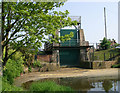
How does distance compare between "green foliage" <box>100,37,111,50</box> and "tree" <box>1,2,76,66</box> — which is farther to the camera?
"green foliage" <box>100,37,111,50</box>

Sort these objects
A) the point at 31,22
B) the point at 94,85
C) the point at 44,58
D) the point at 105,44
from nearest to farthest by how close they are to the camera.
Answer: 1. the point at 31,22
2. the point at 94,85
3. the point at 44,58
4. the point at 105,44

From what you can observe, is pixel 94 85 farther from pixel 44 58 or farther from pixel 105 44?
pixel 105 44

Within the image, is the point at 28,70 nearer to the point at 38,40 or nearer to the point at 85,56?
the point at 85,56

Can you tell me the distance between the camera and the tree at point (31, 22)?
17.0 ft

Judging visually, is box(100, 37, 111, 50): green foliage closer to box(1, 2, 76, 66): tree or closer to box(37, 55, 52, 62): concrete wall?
box(37, 55, 52, 62): concrete wall

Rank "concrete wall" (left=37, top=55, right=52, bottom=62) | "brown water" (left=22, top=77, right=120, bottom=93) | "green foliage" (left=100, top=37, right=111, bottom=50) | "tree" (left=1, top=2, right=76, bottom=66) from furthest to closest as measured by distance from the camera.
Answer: "green foliage" (left=100, top=37, right=111, bottom=50)
"concrete wall" (left=37, top=55, right=52, bottom=62)
"brown water" (left=22, top=77, right=120, bottom=93)
"tree" (left=1, top=2, right=76, bottom=66)

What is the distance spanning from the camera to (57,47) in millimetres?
20141

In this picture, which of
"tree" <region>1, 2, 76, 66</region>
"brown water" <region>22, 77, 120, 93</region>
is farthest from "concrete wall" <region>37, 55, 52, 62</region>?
"tree" <region>1, 2, 76, 66</region>

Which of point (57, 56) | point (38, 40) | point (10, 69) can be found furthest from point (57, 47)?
point (38, 40)

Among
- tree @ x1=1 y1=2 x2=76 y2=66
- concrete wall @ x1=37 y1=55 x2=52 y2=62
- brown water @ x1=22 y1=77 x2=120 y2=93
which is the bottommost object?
brown water @ x1=22 y1=77 x2=120 y2=93

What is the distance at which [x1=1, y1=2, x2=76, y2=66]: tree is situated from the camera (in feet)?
17.0

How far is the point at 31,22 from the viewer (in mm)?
5324

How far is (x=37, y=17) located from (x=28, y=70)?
33.6 feet

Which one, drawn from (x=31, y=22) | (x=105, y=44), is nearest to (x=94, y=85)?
(x=31, y=22)
